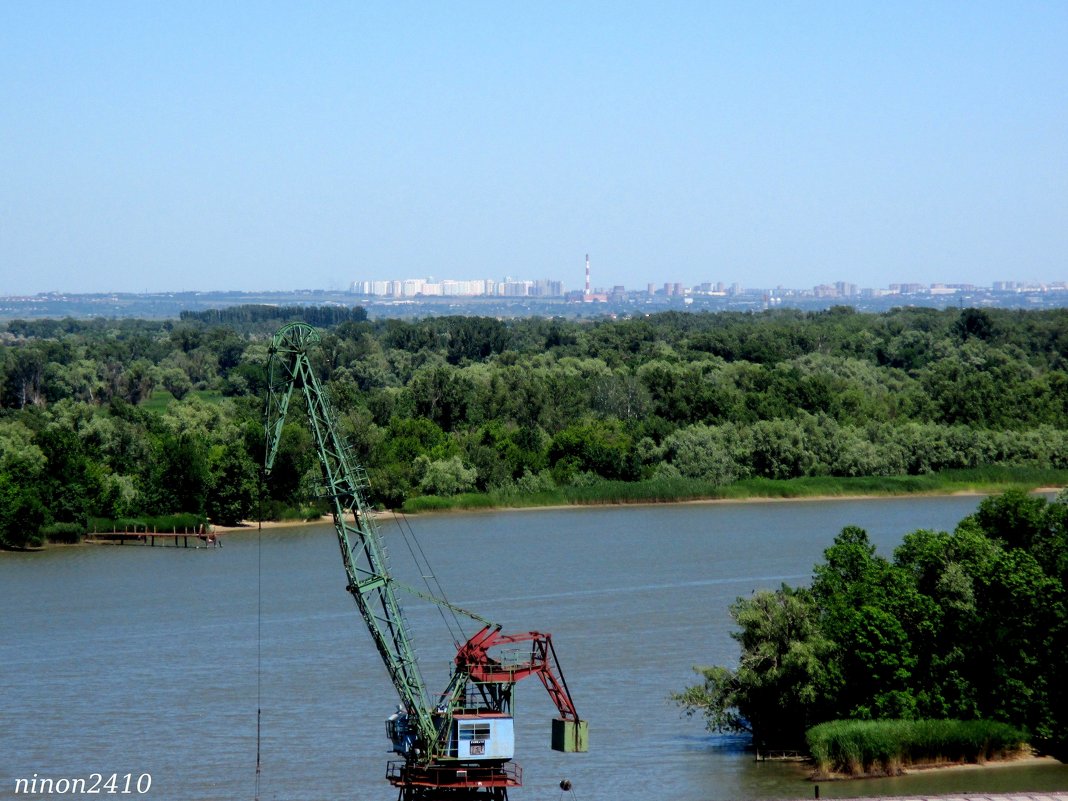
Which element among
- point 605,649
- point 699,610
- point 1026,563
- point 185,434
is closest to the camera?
point 1026,563

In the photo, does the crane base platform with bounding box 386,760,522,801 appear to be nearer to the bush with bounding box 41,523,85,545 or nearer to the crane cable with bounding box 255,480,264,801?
the crane cable with bounding box 255,480,264,801

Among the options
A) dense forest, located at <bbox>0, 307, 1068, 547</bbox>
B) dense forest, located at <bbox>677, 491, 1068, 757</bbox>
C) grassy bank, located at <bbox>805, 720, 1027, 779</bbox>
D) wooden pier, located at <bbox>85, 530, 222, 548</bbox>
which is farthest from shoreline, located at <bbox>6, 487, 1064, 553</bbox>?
grassy bank, located at <bbox>805, 720, 1027, 779</bbox>

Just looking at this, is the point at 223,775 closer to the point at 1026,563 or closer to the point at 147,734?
the point at 147,734

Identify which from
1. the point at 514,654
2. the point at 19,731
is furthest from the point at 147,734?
the point at 514,654

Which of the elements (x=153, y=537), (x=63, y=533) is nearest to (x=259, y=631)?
(x=63, y=533)

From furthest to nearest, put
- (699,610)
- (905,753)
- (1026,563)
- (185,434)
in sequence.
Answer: (185,434) < (699,610) < (1026,563) < (905,753)

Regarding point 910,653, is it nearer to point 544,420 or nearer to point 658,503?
point 658,503

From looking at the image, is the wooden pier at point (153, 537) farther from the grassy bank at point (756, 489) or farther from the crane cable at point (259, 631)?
the grassy bank at point (756, 489)
